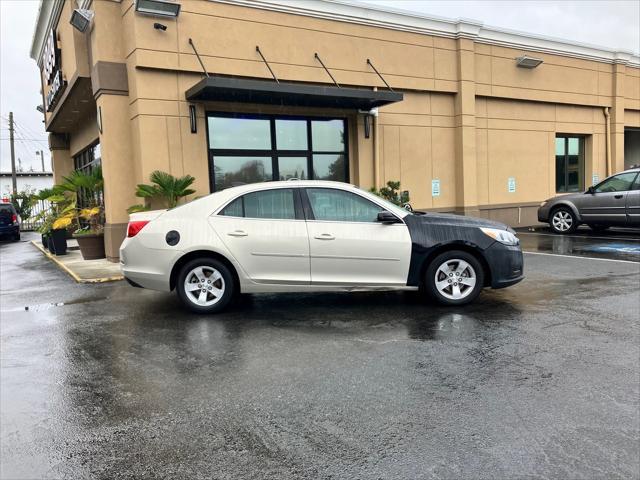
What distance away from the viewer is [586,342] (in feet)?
16.8

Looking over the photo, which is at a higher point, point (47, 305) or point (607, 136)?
point (607, 136)

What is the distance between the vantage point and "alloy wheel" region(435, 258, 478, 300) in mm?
6586

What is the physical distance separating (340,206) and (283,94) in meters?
5.67

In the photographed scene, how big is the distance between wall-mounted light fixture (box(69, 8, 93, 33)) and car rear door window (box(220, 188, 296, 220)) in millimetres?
7645

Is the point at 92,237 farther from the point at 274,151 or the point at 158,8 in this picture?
the point at 158,8

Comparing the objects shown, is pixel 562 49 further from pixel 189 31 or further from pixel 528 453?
pixel 528 453

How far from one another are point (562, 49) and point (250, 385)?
58.2 feet

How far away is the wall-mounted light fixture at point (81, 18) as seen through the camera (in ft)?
36.9

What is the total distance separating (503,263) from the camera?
657 cm

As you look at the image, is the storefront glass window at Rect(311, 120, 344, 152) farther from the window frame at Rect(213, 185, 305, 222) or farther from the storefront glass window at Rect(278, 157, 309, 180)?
the window frame at Rect(213, 185, 305, 222)

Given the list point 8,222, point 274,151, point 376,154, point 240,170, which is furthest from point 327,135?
point 8,222

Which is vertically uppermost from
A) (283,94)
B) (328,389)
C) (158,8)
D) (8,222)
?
(158,8)

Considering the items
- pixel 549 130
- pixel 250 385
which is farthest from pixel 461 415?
pixel 549 130

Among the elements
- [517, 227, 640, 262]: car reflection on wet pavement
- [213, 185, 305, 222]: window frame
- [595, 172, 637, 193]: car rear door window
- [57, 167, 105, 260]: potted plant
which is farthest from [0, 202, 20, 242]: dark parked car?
[595, 172, 637, 193]: car rear door window
